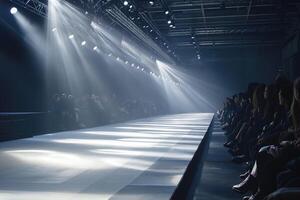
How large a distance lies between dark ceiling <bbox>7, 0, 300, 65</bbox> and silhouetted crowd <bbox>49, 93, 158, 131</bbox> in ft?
9.26

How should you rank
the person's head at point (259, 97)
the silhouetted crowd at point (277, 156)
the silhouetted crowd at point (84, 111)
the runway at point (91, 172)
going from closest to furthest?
the silhouetted crowd at point (277, 156) < the runway at point (91, 172) < the person's head at point (259, 97) < the silhouetted crowd at point (84, 111)

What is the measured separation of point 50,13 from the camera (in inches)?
459

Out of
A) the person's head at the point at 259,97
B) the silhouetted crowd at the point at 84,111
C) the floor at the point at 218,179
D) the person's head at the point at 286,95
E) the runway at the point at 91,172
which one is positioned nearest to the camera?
the runway at the point at 91,172

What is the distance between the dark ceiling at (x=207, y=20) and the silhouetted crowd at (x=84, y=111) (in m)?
2.82

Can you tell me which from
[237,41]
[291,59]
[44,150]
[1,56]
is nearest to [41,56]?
[1,56]

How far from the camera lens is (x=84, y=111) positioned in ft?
43.9

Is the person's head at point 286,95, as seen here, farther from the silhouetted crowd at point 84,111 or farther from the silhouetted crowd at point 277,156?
the silhouetted crowd at point 84,111

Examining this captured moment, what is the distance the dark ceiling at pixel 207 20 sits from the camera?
1512 centimetres

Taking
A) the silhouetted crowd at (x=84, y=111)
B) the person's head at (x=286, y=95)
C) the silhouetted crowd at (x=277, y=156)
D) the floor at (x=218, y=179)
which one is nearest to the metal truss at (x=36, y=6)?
the silhouetted crowd at (x=84, y=111)

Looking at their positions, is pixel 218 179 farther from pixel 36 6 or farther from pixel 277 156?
pixel 36 6

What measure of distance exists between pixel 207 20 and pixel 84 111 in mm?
9131

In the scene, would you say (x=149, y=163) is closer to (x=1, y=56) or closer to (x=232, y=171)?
(x=232, y=171)

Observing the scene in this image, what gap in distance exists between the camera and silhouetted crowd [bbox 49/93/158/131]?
11.5 meters

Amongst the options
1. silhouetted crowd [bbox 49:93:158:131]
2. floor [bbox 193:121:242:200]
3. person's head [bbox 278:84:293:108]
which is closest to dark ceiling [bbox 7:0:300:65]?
silhouetted crowd [bbox 49:93:158:131]
